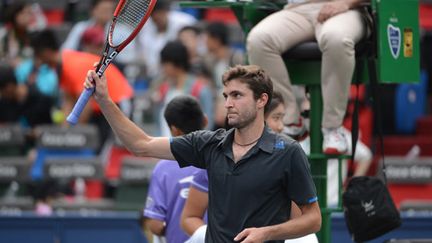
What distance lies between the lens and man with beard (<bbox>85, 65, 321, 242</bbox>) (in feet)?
21.7

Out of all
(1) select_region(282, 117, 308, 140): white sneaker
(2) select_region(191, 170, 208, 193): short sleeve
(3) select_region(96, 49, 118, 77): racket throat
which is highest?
(3) select_region(96, 49, 118, 77): racket throat

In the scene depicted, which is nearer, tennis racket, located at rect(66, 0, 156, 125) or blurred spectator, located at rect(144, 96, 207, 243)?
tennis racket, located at rect(66, 0, 156, 125)

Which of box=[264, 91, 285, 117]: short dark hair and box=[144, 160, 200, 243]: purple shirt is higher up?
box=[264, 91, 285, 117]: short dark hair

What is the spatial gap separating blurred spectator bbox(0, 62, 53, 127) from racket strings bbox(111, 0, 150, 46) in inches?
296

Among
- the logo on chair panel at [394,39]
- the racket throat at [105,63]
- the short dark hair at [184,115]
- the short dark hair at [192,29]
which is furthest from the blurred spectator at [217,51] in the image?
the racket throat at [105,63]

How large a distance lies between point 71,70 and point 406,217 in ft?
14.8

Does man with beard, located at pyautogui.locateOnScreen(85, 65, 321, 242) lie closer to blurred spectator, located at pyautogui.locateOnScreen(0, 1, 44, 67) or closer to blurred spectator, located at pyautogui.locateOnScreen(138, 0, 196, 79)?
blurred spectator, located at pyautogui.locateOnScreen(138, 0, 196, 79)

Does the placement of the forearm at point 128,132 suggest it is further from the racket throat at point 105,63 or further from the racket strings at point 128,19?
the racket strings at point 128,19

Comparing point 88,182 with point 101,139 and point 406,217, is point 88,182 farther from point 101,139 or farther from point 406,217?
point 406,217

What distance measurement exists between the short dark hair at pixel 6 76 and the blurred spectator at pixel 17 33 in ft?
3.14

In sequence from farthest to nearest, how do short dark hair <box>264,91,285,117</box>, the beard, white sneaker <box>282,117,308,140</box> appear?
1. white sneaker <box>282,117,308,140</box>
2. short dark hair <box>264,91,285,117</box>
3. the beard

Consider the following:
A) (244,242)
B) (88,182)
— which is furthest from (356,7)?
(88,182)

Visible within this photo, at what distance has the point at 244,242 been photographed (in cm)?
644

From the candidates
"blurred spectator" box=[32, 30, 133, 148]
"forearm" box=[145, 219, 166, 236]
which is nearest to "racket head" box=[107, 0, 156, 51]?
"forearm" box=[145, 219, 166, 236]
